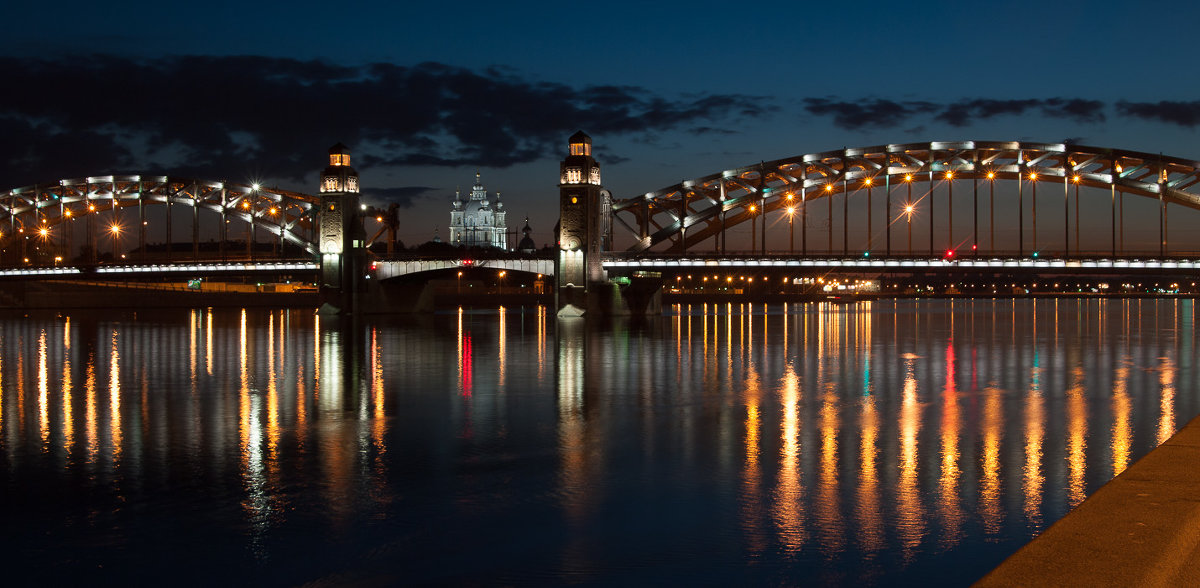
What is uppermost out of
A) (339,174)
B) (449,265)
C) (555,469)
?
(339,174)

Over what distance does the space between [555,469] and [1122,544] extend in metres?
8.15

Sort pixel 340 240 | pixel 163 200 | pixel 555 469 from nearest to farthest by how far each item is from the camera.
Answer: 1. pixel 555 469
2. pixel 340 240
3. pixel 163 200

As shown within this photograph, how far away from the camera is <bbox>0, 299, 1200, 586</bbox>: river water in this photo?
966 cm

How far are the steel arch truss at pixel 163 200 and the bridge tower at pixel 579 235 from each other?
25.7 m

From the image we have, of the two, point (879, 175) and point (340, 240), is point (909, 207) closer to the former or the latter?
point (879, 175)

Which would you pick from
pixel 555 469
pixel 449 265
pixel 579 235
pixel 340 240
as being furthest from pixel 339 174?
pixel 555 469

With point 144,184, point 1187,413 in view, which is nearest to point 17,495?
point 1187,413

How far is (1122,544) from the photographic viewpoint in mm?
6684

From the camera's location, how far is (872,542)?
33.2 feet

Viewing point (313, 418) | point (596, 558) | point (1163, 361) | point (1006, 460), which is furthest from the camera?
point (1163, 361)

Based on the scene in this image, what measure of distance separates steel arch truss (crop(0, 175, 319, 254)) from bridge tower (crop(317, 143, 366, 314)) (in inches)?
237

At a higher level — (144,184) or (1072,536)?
(144,184)

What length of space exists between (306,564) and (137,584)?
4.42ft

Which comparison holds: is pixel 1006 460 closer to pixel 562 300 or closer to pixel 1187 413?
pixel 1187 413
